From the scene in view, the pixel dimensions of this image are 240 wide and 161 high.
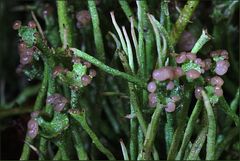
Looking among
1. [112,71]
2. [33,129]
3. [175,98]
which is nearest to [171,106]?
[175,98]

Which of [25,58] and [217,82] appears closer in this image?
[217,82]

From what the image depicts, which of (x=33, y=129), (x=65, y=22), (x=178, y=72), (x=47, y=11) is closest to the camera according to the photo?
(x=178, y=72)

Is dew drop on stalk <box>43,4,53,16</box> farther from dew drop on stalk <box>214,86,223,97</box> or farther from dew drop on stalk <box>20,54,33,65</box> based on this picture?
dew drop on stalk <box>214,86,223,97</box>

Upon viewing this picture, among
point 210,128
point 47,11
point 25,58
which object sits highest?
point 47,11

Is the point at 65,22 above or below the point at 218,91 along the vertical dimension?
above

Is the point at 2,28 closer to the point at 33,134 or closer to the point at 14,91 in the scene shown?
the point at 14,91

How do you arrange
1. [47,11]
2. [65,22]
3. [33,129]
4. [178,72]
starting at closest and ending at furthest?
[178,72], [33,129], [65,22], [47,11]

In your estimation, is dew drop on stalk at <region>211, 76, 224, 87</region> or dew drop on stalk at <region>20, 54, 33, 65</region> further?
dew drop on stalk at <region>20, 54, 33, 65</region>

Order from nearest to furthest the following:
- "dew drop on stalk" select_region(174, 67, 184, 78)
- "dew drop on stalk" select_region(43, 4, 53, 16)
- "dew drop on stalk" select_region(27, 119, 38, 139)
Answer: "dew drop on stalk" select_region(174, 67, 184, 78) < "dew drop on stalk" select_region(27, 119, 38, 139) < "dew drop on stalk" select_region(43, 4, 53, 16)

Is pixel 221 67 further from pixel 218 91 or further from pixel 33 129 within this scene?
pixel 33 129

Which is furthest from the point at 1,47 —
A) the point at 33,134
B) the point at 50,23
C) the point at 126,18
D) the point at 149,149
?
A: the point at 149,149

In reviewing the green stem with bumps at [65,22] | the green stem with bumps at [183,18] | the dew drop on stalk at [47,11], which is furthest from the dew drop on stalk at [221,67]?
the dew drop on stalk at [47,11]

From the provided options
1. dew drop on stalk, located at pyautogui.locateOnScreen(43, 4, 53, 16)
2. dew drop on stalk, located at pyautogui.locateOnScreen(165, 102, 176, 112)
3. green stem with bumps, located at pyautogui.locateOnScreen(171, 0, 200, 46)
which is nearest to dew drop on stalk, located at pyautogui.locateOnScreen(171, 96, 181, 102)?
dew drop on stalk, located at pyautogui.locateOnScreen(165, 102, 176, 112)
